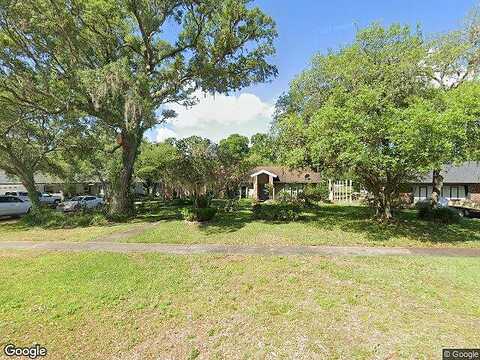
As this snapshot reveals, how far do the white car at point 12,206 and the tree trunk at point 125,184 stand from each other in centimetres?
905

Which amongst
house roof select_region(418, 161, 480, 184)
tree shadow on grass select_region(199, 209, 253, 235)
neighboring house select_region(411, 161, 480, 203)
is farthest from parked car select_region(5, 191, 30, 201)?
house roof select_region(418, 161, 480, 184)

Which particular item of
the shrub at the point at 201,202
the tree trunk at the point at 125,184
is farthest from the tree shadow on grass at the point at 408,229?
the tree trunk at the point at 125,184

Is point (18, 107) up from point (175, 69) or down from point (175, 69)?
down

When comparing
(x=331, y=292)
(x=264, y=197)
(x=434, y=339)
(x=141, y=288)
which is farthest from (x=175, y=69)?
(x=264, y=197)

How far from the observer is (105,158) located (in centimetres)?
3288

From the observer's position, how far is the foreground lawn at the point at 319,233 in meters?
11.8

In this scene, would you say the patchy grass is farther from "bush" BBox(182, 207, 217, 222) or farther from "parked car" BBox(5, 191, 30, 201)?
"parked car" BBox(5, 191, 30, 201)

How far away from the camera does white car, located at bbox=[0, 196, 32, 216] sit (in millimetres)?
22169

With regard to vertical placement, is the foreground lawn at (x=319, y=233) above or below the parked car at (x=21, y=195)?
below

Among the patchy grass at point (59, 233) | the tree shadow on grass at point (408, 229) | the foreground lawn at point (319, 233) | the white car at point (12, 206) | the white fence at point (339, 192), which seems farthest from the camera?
the white fence at point (339, 192)

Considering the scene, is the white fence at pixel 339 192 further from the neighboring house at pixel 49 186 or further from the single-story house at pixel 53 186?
the neighboring house at pixel 49 186

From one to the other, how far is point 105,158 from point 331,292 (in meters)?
30.8

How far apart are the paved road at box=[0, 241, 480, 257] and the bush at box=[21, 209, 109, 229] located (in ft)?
15.1

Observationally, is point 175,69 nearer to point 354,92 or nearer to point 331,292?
point 354,92
